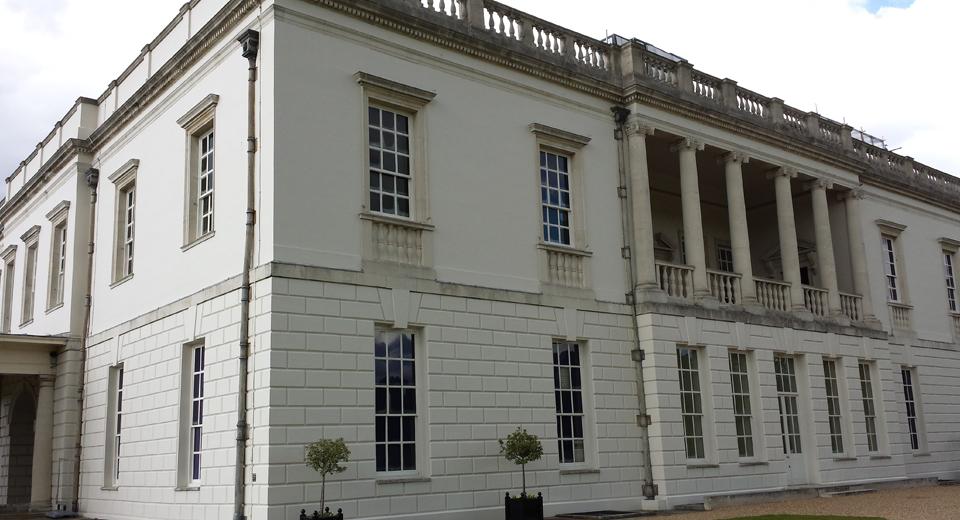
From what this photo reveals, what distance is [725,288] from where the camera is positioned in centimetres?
2023

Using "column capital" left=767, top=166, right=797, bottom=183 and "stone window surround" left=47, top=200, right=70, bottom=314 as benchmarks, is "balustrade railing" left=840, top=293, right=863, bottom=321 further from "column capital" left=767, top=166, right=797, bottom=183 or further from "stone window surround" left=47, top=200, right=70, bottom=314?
"stone window surround" left=47, top=200, right=70, bottom=314

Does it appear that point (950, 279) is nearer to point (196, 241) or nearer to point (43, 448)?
point (196, 241)

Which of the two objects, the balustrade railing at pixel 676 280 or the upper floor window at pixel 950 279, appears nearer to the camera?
the balustrade railing at pixel 676 280

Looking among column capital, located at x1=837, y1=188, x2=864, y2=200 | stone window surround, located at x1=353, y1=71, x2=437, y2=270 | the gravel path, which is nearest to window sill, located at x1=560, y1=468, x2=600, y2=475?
the gravel path

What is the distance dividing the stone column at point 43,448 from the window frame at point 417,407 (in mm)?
9367

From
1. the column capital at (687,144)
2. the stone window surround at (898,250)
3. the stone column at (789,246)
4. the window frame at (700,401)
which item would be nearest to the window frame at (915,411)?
the stone window surround at (898,250)

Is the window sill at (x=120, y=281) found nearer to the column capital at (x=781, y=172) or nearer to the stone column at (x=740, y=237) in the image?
A: the stone column at (x=740, y=237)

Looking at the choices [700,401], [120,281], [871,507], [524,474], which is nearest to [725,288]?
[700,401]

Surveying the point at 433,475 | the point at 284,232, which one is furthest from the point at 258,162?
the point at 433,475

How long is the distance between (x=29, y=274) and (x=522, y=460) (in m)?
15.5

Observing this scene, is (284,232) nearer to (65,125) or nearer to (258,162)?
(258,162)

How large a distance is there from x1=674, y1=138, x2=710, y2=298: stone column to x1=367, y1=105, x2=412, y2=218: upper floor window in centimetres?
680

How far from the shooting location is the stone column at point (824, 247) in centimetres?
2197

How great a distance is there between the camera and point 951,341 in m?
Answer: 26.1
